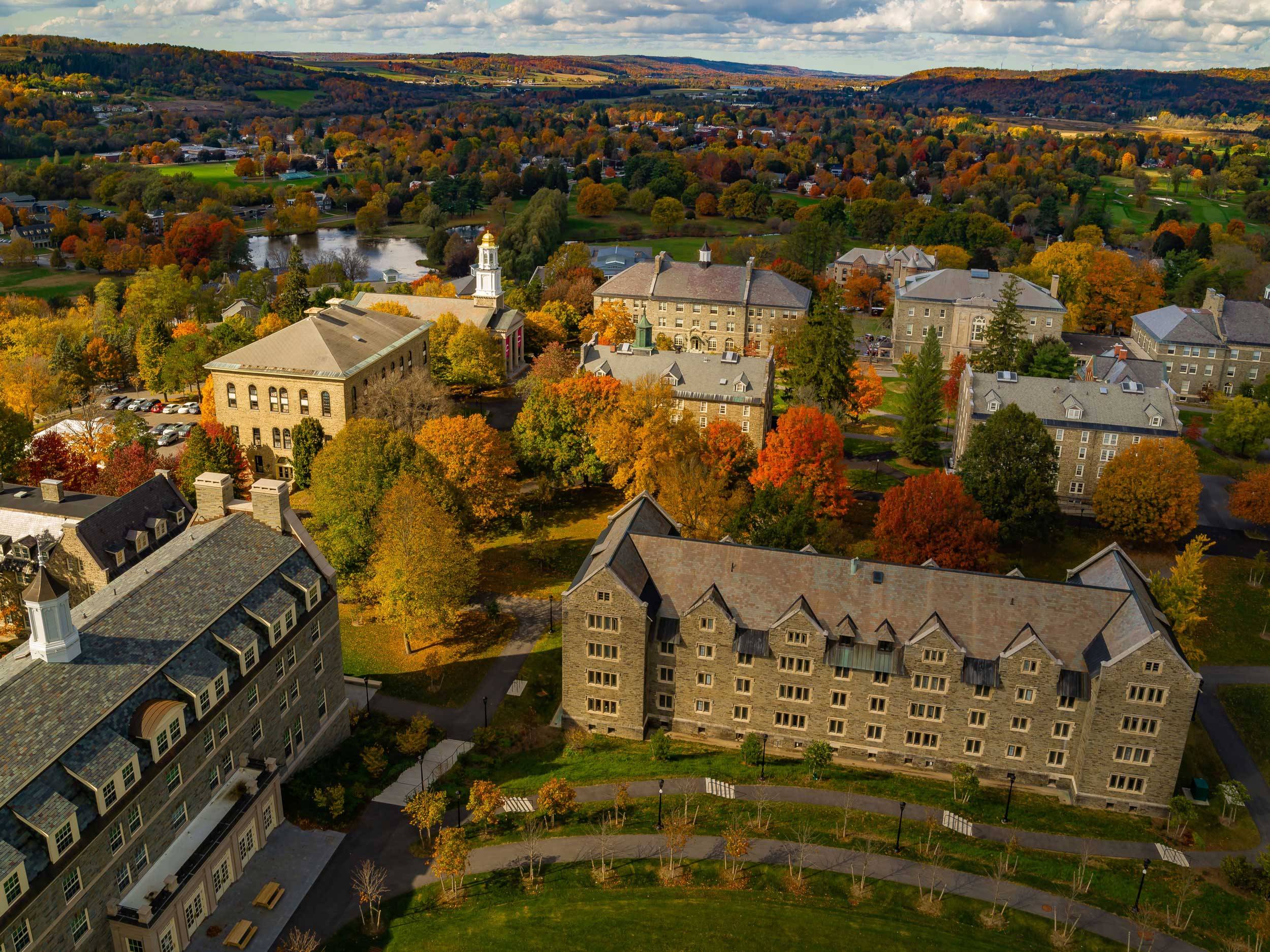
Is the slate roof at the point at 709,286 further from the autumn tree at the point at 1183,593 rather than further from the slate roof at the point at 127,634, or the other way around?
the slate roof at the point at 127,634

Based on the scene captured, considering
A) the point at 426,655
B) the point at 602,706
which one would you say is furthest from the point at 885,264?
the point at 602,706

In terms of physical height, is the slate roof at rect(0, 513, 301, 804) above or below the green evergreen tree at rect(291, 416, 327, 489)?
above

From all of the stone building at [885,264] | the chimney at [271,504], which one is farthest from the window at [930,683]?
the stone building at [885,264]

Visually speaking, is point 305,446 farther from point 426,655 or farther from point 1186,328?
point 1186,328

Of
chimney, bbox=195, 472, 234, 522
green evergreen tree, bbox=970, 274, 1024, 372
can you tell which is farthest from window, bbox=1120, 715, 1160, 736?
green evergreen tree, bbox=970, 274, 1024, 372

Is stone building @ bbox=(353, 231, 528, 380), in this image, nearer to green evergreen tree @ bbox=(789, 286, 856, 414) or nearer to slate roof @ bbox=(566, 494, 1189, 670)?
green evergreen tree @ bbox=(789, 286, 856, 414)
